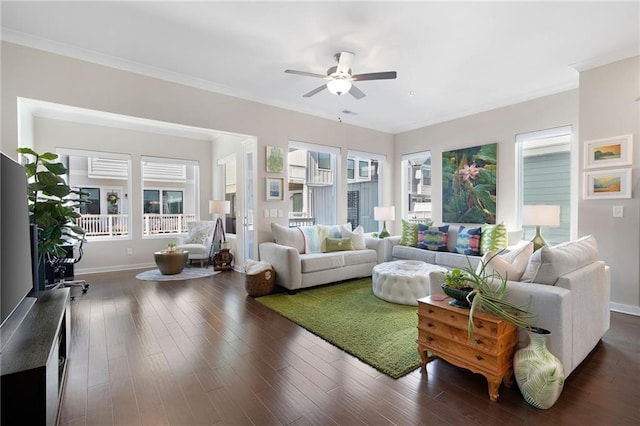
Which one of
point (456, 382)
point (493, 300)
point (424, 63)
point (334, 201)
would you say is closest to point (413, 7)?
point (424, 63)

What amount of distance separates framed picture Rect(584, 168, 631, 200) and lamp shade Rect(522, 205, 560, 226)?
15.2 inches

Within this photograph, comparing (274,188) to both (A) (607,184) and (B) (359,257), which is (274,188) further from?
(A) (607,184)

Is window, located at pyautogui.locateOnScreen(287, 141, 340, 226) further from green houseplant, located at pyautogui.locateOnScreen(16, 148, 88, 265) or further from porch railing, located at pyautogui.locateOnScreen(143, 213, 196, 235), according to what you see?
green houseplant, located at pyautogui.locateOnScreen(16, 148, 88, 265)

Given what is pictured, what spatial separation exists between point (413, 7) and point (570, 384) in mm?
3106

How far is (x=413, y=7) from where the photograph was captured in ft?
8.38

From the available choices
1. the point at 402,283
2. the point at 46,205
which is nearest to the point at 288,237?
the point at 402,283

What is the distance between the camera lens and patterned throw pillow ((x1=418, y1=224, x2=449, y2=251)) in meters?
4.83

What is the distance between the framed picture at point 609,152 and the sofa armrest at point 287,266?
12.4 feet

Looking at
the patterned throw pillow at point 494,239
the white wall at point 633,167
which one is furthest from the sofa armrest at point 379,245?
the white wall at point 633,167

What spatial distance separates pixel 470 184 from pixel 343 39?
11.4 feet

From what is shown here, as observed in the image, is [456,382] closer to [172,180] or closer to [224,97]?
[224,97]

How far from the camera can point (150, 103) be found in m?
3.84

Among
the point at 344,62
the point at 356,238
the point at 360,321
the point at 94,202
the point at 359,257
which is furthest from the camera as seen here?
the point at 94,202

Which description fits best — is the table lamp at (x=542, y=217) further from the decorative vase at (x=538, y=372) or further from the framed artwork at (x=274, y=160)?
the framed artwork at (x=274, y=160)
